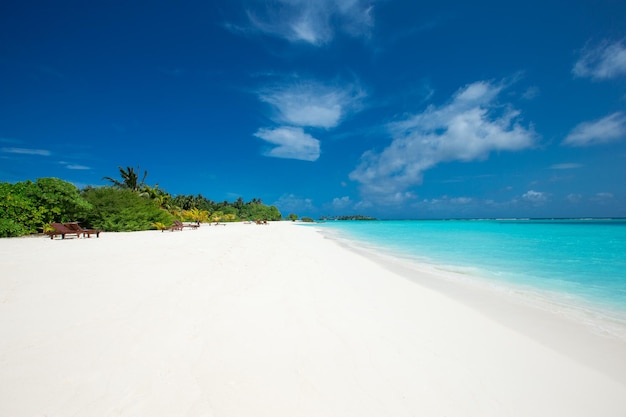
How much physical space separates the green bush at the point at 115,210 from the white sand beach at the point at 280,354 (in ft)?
49.6

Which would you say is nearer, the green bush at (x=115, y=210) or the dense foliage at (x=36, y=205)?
the dense foliage at (x=36, y=205)

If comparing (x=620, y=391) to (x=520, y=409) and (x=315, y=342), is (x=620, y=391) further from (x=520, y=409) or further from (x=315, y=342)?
(x=315, y=342)

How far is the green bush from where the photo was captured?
17625 mm

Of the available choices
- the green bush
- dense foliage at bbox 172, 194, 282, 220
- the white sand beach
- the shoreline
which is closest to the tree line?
the green bush

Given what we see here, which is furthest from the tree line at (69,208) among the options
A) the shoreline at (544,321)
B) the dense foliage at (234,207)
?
the dense foliage at (234,207)

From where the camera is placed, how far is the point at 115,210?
18.4m

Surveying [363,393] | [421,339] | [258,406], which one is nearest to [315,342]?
[363,393]

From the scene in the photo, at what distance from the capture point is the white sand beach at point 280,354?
2104 mm

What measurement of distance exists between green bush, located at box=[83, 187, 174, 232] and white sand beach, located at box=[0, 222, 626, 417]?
49.6 ft

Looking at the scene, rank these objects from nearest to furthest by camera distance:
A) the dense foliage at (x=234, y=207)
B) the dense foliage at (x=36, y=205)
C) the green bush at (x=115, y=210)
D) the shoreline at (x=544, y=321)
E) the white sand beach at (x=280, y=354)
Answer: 1. the white sand beach at (x=280, y=354)
2. the shoreline at (x=544, y=321)
3. the dense foliage at (x=36, y=205)
4. the green bush at (x=115, y=210)
5. the dense foliage at (x=234, y=207)

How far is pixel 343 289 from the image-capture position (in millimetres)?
5605

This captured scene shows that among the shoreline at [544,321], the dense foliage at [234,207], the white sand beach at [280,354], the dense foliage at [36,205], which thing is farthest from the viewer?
the dense foliage at [234,207]

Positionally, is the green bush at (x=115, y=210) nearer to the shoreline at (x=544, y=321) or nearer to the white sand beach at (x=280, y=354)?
the white sand beach at (x=280, y=354)

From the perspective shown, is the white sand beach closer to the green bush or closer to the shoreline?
the shoreline
